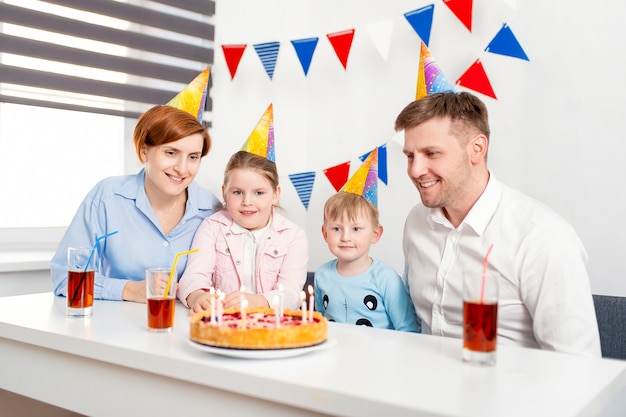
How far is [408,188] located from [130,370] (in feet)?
5.89

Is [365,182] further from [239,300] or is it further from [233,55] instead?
[233,55]

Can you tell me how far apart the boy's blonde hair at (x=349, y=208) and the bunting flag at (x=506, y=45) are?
0.78m

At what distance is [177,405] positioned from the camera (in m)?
1.16

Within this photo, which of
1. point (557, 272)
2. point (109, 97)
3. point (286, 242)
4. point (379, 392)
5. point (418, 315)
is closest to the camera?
point (379, 392)

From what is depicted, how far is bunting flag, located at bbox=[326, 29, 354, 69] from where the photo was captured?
2.85 m

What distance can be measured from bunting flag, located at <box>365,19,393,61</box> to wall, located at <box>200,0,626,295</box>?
4 cm

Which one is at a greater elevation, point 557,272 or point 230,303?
point 557,272

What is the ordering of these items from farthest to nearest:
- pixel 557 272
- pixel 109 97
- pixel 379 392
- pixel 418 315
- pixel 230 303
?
pixel 109 97, pixel 418 315, pixel 230 303, pixel 557 272, pixel 379 392

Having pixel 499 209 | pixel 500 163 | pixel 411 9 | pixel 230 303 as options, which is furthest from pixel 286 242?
pixel 411 9

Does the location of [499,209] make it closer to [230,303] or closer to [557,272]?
[557,272]

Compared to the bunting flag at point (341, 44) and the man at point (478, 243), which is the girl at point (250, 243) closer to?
the man at point (478, 243)

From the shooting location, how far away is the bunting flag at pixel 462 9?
2.56 meters

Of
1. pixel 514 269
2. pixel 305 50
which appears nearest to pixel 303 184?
pixel 305 50

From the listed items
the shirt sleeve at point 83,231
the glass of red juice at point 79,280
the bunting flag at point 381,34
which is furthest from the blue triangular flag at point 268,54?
the glass of red juice at point 79,280
